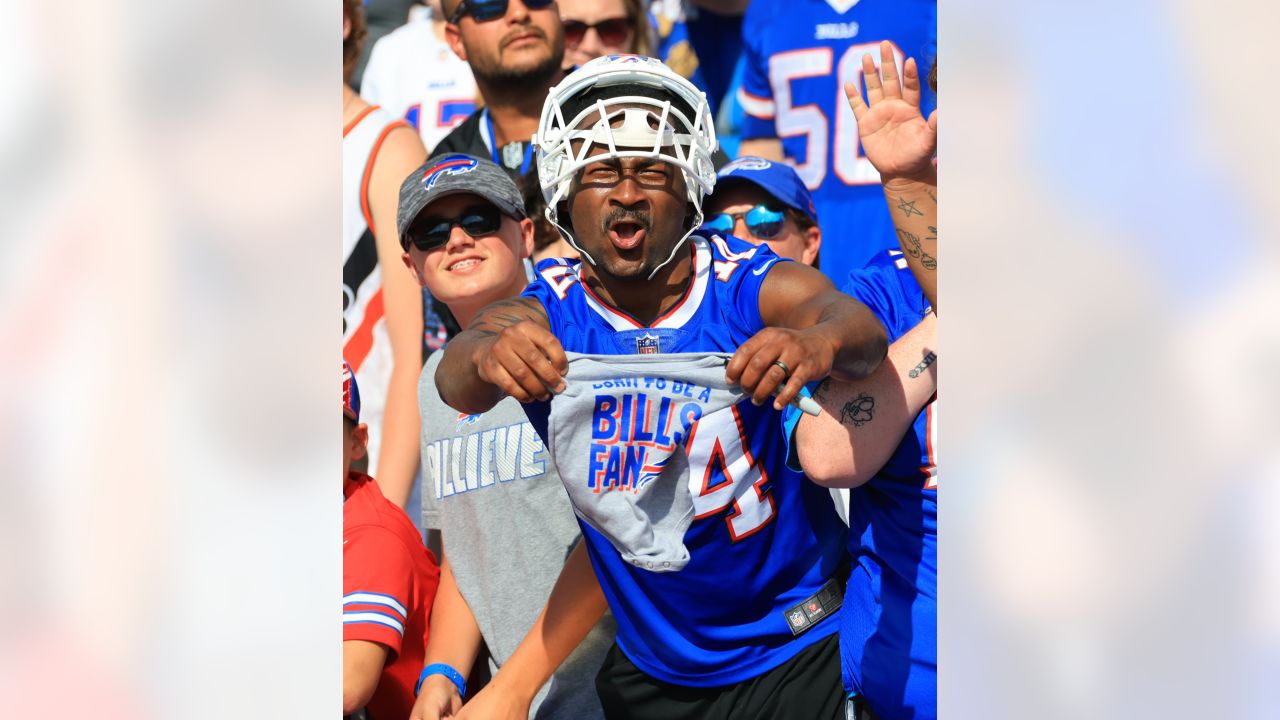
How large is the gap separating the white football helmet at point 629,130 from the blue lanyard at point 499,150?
136cm

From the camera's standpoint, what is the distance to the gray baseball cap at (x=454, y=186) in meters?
3.37

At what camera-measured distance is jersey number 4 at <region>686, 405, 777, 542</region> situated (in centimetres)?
258

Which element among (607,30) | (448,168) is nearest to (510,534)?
(448,168)

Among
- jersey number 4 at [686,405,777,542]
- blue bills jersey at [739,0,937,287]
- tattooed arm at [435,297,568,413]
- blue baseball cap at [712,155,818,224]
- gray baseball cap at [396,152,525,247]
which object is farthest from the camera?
blue bills jersey at [739,0,937,287]

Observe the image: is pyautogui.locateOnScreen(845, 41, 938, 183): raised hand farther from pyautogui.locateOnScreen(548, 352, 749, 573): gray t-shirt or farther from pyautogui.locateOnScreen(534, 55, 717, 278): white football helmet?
pyautogui.locateOnScreen(548, 352, 749, 573): gray t-shirt

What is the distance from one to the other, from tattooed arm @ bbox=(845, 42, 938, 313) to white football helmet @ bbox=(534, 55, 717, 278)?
0.32m

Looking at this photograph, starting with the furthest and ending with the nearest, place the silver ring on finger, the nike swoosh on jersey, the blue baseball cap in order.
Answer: the blue baseball cap, the nike swoosh on jersey, the silver ring on finger

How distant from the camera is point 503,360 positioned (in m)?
2.30

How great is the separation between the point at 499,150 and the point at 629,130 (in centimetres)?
167

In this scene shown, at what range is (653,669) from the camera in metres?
2.79

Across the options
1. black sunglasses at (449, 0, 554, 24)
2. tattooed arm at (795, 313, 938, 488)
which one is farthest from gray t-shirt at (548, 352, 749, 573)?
black sunglasses at (449, 0, 554, 24)

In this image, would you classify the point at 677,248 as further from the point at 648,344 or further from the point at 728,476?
the point at 728,476
